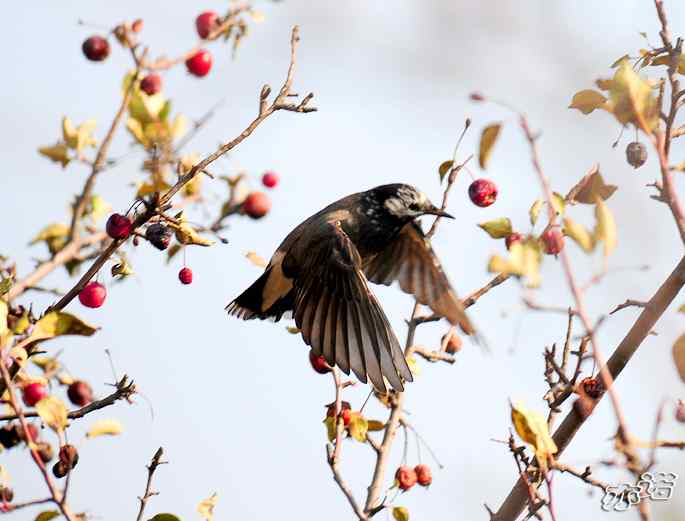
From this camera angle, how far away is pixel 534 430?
2.04 metres

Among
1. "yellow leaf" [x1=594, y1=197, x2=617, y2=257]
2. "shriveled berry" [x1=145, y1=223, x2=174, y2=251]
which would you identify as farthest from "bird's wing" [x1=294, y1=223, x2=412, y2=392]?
"yellow leaf" [x1=594, y1=197, x2=617, y2=257]

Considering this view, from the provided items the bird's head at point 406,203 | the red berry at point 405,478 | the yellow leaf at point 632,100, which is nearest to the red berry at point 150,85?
the yellow leaf at point 632,100

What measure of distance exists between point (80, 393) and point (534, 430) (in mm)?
1028

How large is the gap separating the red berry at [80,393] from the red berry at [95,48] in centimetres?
74

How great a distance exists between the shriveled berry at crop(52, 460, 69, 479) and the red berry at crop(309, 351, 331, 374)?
3.67 feet

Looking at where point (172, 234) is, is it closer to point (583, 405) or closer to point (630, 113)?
point (583, 405)

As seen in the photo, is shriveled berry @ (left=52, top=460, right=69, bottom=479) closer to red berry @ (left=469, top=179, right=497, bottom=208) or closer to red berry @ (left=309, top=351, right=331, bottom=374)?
red berry @ (left=309, top=351, right=331, bottom=374)

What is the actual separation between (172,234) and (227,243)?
19 cm

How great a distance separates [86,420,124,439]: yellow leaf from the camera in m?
2.38

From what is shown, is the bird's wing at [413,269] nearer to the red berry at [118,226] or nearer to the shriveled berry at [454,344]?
the shriveled berry at [454,344]

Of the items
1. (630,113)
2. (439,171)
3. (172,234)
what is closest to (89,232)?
(172,234)

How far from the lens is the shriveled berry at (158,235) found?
252 cm

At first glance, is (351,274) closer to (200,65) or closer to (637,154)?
(637,154)

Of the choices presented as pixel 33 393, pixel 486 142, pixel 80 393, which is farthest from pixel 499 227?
pixel 33 393
